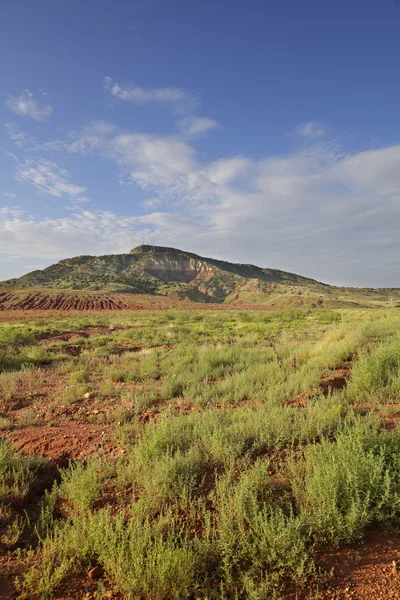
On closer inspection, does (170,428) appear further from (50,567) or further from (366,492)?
(366,492)

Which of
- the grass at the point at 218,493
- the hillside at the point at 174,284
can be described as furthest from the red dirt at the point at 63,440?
the hillside at the point at 174,284

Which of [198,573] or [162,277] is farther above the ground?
[162,277]

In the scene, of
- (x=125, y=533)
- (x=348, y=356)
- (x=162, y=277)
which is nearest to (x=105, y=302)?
(x=348, y=356)

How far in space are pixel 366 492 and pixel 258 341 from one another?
13.0 meters

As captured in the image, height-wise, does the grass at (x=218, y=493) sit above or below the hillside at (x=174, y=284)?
below

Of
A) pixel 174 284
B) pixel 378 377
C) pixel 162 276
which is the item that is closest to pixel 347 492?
pixel 378 377

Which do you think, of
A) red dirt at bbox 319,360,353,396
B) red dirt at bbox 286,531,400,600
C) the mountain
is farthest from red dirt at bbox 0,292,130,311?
red dirt at bbox 286,531,400,600

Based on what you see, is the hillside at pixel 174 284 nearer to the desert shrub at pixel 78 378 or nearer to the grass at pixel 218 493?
the desert shrub at pixel 78 378

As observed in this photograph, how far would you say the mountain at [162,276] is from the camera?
81188 mm

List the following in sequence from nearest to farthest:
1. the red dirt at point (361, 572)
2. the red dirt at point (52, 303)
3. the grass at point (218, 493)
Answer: the red dirt at point (361, 572) < the grass at point (218, 493) < the red dirt at point (52, 303)

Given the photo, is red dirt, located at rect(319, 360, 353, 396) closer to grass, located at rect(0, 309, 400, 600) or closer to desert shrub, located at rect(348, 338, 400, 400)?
grass, located at rect(0, 309, 400, 600)

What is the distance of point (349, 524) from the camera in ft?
8.68

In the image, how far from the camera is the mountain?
8119 centimetres

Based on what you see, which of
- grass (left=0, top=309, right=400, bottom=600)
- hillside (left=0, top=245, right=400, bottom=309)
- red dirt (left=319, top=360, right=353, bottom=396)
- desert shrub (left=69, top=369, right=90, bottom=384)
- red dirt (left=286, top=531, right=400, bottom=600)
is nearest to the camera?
red dirt (left=286, top=531, right=400, bottom=600)
